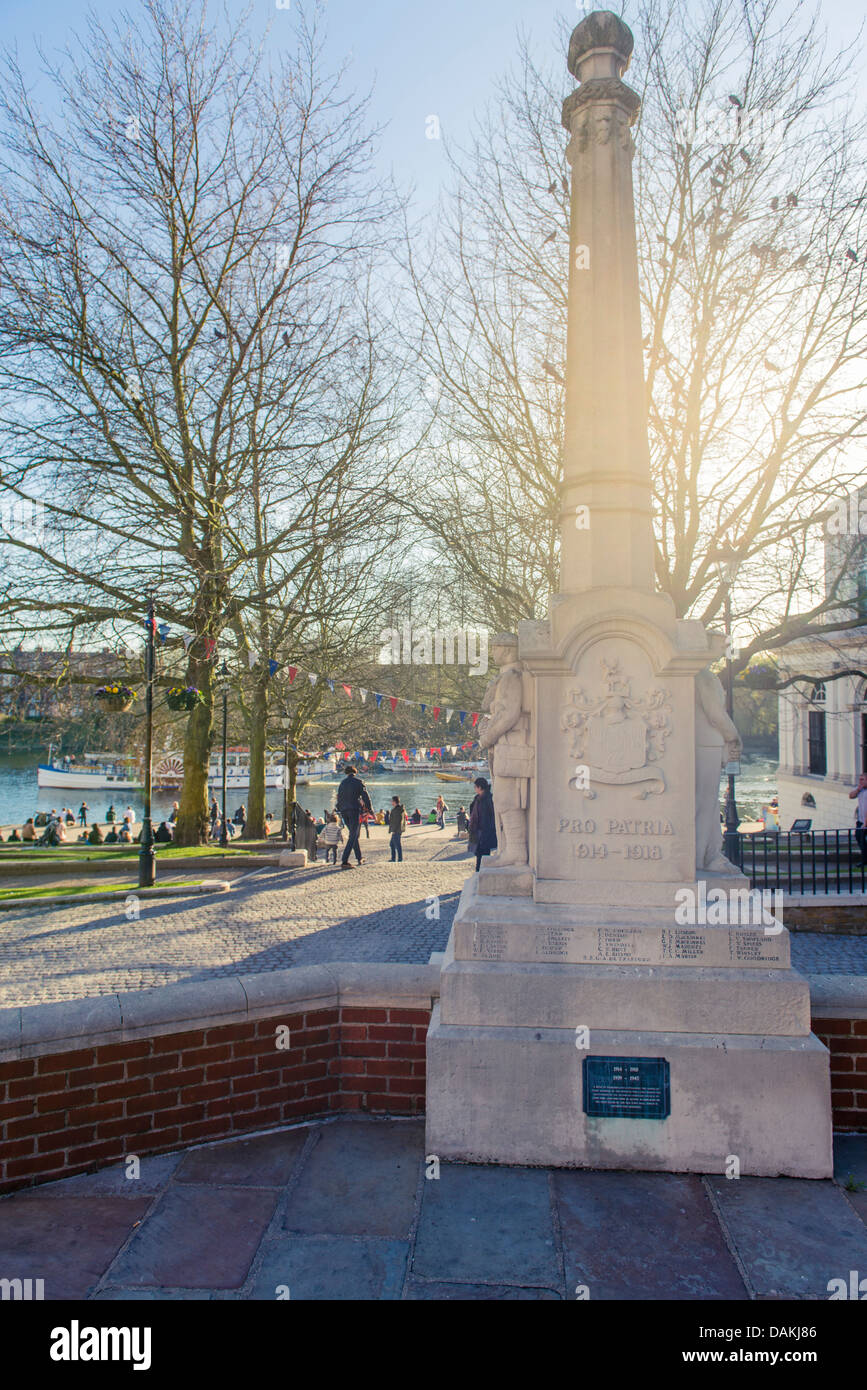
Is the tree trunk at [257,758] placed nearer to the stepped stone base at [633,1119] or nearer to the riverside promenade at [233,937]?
the riverside promenade at [233,937]

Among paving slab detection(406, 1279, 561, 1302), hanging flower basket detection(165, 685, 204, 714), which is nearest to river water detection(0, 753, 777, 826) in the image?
hanging flower basket detection(165, 685, 204, 714)

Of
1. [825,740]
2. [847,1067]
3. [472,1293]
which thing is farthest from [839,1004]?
[825,740]

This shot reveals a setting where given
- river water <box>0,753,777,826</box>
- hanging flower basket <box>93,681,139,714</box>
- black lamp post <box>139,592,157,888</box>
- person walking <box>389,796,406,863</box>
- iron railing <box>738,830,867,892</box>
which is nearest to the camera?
iron railing <box>738,830,867,892</box>

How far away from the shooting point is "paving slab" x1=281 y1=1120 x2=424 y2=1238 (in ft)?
10.6

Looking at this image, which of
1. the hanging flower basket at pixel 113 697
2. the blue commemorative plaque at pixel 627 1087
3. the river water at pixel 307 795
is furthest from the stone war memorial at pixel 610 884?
the river water at pixel 307 795

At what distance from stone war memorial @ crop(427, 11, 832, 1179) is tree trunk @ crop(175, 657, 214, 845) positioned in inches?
622

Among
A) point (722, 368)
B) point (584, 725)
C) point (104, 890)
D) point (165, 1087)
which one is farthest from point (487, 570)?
point (165, 1087)

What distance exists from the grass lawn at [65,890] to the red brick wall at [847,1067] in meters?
12.3

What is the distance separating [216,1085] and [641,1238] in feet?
6.48

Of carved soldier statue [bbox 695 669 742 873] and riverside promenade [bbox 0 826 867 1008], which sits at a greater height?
carved soldier statue [bbox 695 669 742 873]

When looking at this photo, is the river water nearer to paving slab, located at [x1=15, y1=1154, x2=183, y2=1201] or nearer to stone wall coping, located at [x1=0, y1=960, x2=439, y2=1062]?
stone wall coping, located at [x1=0, y1=960, x2=439, y2=1062]

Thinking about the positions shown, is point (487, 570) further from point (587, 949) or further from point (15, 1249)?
point (15, 1249)

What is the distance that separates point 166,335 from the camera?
18547 millimetres

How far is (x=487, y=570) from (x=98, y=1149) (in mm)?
13557
